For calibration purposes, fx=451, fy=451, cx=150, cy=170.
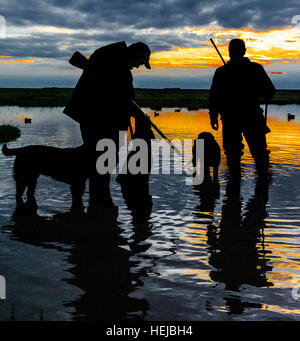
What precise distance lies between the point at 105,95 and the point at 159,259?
124 inches

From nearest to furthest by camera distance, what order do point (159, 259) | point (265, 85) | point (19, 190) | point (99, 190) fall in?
point (159, 259) → point (99, 190) → point (19, 190) → point (265, 85)

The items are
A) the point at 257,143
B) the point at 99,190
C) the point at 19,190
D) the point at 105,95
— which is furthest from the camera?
the point at 257,143

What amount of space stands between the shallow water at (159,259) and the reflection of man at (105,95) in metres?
1.32

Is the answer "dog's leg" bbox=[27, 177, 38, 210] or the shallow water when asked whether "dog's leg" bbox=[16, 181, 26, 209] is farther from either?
the shallow water

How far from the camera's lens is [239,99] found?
8664mm

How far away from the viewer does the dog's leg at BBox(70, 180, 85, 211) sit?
768 centimetres

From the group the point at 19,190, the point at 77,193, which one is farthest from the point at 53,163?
the point at 19,190

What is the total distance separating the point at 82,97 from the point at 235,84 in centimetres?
300

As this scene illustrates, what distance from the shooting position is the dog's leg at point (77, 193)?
25.2 feet

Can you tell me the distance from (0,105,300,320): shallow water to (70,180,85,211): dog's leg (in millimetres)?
230

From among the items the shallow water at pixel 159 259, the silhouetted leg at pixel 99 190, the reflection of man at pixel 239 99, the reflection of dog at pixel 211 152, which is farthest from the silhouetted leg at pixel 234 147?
the silhouetted leg at pixel 99 190

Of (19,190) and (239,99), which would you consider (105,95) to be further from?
(239,99)

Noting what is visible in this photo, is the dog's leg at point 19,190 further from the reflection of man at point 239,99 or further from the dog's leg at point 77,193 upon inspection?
the reflection of man at point 239,99
